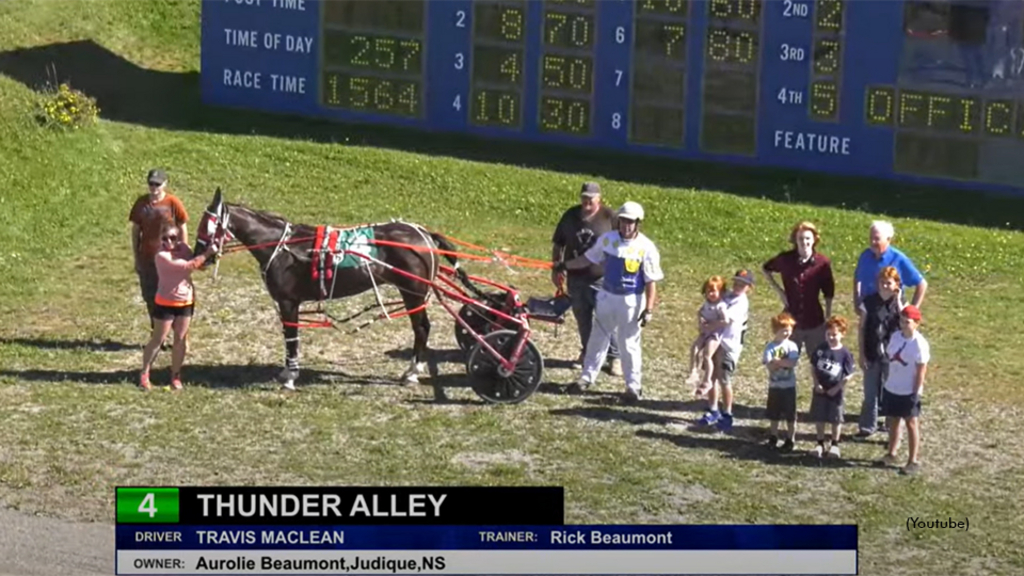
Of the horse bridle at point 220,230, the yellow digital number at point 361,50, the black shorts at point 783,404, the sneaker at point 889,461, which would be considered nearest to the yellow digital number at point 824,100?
the yellow digital number at point 361,50

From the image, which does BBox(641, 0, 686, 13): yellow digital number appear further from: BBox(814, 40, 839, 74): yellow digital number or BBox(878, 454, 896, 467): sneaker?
BBox(878, 454, 896, 467): sneaker

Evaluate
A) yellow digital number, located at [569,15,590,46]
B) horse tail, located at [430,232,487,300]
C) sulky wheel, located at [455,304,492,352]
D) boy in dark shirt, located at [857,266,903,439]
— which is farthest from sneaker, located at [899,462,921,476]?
yellow digital number, located at [569,15,590,46]

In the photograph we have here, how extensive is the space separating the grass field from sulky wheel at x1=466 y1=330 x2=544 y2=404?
18cm

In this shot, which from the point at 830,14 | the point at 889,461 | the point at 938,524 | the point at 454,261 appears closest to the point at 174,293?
the point at 454,261

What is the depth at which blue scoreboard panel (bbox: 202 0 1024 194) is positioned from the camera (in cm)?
2453

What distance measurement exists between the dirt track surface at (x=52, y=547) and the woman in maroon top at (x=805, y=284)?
630 centimetres

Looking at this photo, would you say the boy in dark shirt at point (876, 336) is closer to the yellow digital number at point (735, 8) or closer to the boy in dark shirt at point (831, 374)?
the boy in dark shirt at point (831, 374)

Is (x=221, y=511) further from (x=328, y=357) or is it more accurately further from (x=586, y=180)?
(x=586, y=180)

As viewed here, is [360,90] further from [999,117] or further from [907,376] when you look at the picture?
[907,376]

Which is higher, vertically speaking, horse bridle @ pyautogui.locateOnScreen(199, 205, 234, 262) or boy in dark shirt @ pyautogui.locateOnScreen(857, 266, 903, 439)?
horse bridle @ pyautogui.locateOnScreen(199, 205, 234, 262)

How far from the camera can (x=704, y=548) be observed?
1462cm

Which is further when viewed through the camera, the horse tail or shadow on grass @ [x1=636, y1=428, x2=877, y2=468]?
the horse tail

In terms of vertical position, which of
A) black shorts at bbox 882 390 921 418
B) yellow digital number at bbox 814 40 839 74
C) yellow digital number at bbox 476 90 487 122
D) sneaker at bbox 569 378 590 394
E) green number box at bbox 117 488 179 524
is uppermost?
yellow digital number at bbox 814 40 839 74

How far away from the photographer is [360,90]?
27.6 metres
